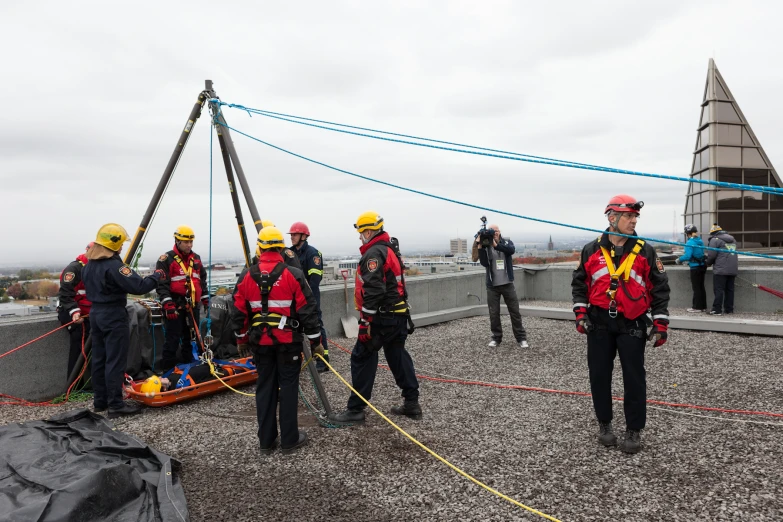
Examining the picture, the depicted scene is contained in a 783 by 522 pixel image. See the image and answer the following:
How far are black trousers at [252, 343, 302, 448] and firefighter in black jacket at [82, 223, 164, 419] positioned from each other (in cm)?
207

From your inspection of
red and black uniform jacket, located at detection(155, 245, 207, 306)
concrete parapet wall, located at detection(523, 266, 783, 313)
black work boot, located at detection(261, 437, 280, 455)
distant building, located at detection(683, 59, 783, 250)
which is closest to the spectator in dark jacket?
concrete parapet wall, located at detection(523, 266, 783, 313)

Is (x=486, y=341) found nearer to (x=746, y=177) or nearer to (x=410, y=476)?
(x=410, y=476)

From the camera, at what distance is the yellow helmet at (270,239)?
4309 mm

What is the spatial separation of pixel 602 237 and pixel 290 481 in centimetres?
336

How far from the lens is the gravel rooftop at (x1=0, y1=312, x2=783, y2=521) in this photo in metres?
3.20

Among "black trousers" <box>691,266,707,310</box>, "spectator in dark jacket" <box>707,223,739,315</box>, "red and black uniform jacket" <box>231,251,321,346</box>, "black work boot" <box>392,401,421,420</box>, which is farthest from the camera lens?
"black trousers" <box>691,266,707,310</box>

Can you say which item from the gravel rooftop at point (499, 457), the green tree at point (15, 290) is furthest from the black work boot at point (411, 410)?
the green tree at point (15, 290)

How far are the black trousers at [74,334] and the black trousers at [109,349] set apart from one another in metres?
0.74

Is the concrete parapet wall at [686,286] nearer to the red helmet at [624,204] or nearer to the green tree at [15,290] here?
the red helmet at [624,204]

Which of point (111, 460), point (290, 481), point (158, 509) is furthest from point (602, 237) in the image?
point (111, 460)

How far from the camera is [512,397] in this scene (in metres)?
5.50

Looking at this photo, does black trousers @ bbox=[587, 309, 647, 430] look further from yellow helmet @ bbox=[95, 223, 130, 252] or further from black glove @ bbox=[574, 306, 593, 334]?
yellow helmet @ bbox=[95, 223, 130, 252]

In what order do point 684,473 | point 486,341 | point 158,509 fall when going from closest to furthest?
point 158,509, point 684,473, point 486,341

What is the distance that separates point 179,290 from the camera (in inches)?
259
